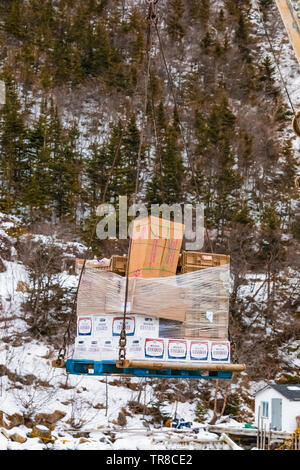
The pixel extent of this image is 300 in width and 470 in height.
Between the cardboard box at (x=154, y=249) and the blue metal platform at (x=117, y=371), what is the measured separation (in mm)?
1276

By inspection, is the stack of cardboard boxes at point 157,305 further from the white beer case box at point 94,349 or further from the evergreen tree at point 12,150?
the evergreen tree at point 12,150

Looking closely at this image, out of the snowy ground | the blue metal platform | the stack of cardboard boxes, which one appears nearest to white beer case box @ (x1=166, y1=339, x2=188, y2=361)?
the stack of cardboard boxes

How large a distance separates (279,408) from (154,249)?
57.2ft

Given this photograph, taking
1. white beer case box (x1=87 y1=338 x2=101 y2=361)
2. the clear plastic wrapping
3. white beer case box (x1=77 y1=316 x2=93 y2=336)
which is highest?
the clear plastic wrapping

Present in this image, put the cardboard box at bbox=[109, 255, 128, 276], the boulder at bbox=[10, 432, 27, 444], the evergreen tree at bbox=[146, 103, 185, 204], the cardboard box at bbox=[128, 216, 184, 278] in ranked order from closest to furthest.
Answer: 1. the cardboard box at bbox=[128, 216, 184, 278]
2. the cardboard box at bbox=[109, 255, 128, 276]
3. the boulder at bbox=[10, 432, 27, 444]
4. the evergreen tree at bbox=[146, 103, 185, 204]

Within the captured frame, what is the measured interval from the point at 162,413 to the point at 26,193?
16.9 m

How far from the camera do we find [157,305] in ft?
25.8

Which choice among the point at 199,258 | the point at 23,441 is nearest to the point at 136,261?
the point at 199,258

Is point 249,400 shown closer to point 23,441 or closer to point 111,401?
point 111,401

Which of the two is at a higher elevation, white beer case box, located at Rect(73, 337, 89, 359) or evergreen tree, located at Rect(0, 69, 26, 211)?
evergreen tree, located at Rect(0, 69, 26, 211)

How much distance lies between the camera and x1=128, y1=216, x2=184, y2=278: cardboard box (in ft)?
27.1

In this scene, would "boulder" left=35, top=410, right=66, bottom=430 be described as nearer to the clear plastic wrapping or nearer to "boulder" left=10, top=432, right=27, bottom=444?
"boulder" left=10, top=432, right=27, bottom=444

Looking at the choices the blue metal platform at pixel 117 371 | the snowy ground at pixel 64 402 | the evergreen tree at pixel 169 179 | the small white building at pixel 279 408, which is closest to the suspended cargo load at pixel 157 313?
the blue metal platform at pixel 117 371

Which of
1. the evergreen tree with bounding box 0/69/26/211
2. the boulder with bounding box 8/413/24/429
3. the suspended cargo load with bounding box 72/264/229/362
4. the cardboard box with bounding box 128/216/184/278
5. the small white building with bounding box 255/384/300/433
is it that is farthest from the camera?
the evergreen tree with bounding box 0/69/26/211
